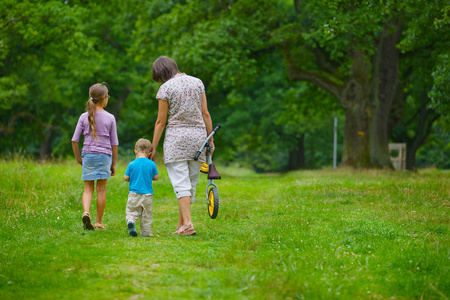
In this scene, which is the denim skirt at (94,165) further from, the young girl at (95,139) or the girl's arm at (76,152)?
the girl's arm at (76,152)

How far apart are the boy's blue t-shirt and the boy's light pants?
2.8 inches

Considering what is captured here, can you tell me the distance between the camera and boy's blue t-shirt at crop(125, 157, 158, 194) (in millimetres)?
6434

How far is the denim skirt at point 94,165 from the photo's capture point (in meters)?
6.83

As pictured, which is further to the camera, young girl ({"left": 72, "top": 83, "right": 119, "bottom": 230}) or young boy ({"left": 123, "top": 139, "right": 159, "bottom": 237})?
young girl ({"left": 72, "top": 83, "right": 119, "bottom": 230})

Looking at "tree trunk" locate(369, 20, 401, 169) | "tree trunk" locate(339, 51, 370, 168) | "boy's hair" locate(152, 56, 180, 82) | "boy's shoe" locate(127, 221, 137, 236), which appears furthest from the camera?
"tree trunk" locate(339, 51, 370, 168)

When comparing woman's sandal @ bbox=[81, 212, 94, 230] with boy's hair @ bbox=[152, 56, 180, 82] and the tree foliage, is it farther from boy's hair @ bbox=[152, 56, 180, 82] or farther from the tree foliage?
the tree foliage

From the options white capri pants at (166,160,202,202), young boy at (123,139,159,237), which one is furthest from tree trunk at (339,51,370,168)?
young boy at (123,139,159,237)

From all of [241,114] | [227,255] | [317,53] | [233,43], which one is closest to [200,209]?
[227,255]

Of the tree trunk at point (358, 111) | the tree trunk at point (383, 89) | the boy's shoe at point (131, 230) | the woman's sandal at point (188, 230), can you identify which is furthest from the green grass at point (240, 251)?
the tree trunk at point (358, 111)

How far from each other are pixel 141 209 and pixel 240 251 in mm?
1616

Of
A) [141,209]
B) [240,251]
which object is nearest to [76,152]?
[141,209]

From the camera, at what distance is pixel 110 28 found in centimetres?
3416

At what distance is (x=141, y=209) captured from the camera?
644cm

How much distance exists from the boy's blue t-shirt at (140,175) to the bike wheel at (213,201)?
789 millimetres
